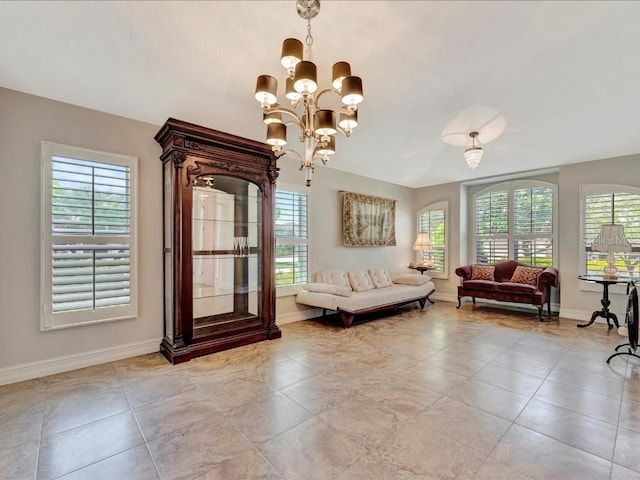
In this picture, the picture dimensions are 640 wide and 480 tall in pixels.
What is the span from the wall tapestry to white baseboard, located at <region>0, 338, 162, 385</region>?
3652 millimetres

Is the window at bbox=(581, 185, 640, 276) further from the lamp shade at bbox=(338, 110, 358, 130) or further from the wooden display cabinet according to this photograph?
the wooden display cabinet

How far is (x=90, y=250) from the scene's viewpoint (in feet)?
10.4

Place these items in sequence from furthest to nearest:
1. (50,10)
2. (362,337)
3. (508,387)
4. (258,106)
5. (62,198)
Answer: (362,337) < (258,106) < (62,198) < (508,387) < (50,10)

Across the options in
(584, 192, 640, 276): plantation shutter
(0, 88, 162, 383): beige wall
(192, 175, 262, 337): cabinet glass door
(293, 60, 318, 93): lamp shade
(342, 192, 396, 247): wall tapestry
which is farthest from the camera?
(342, 192, 396, 247): wall tapestry

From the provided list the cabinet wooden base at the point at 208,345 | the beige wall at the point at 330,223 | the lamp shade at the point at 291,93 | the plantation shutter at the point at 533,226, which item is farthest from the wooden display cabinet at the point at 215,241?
the plantation shutter at the point at 533,226

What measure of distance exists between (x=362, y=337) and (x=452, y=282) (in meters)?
3.64

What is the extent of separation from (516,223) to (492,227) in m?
0.46

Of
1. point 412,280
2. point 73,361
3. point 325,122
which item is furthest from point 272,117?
point 412,280

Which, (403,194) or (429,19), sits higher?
(429,19)

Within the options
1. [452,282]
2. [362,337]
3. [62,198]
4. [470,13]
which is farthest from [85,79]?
[452,282]

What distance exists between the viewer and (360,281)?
18.7ft

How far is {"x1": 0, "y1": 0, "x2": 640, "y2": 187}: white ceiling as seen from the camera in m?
2.44

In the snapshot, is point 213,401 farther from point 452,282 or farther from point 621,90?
point 452,282

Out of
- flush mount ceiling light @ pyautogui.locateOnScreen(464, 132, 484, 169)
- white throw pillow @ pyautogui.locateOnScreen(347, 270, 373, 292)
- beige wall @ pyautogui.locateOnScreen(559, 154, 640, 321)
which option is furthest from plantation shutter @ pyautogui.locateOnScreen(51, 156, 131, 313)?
beige wall @ pyautogui.locateOnScreen(559, 154, 640, 321)
